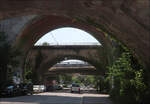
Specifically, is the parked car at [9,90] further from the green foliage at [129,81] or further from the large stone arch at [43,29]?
the green foliage at [129,81]

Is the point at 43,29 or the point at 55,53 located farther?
the point at 55,53

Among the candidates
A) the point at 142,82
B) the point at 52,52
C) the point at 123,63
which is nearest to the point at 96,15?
the point at 142,82

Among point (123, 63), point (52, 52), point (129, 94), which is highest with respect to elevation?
point (52, 52)

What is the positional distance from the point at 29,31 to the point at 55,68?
3465cm

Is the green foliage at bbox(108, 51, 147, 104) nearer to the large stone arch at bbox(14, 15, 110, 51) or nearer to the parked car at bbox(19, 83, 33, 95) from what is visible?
the parked car at bbox(19, 83, 33, 95)

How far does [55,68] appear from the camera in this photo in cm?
7600

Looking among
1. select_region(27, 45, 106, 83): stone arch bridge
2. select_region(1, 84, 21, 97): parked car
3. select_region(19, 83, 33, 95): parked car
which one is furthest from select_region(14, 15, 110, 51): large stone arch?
select_region(1, 84, 21, 97): parked car

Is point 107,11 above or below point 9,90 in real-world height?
above

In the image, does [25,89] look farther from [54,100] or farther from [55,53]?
[55,53]

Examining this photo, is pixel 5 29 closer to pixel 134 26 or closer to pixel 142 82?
pixel 142 82

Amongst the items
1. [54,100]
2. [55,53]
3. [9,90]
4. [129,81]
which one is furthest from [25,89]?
[129,81]

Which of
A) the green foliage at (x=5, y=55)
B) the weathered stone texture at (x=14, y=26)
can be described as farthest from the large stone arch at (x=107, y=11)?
the weathered stone texture at (x=14, y=26)

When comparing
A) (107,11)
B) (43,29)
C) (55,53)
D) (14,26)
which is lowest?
(107,11)

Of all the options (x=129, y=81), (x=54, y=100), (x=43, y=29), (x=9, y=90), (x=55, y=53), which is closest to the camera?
(x=129, y=81)
